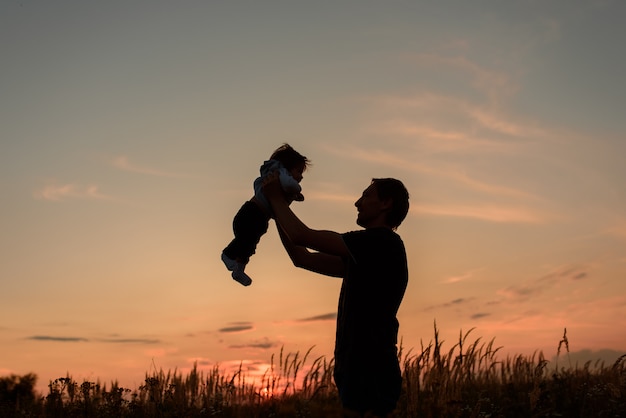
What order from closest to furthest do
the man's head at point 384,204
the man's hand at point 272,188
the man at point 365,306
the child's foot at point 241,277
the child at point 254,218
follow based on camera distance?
the man at point 365,306
the man's hand at point 272,188
the man's head at point 384,204
the child at point 254,218
the child's foot at point 241,277

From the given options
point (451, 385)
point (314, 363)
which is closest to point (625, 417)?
point (451, 385)

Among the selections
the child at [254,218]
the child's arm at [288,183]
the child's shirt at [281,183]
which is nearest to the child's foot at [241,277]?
the child at [254,218]

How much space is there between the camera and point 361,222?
4668 mm

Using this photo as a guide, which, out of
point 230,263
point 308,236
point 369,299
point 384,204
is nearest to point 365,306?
point 369,299

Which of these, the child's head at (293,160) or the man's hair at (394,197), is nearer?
the man's hair at (394,197)

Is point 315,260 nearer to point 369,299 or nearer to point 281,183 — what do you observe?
point 281,183

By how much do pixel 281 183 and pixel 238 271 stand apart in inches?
34.1

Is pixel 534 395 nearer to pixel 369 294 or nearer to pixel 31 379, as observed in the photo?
pixel 369 294

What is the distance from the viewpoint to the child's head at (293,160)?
536 cm

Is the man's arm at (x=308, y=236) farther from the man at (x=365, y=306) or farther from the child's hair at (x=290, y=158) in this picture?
the child's hair at (x=290, y=158)

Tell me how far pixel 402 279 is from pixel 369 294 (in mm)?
275

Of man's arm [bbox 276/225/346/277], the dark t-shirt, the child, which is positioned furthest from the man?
man's arm [bbox 276/225/346/277]

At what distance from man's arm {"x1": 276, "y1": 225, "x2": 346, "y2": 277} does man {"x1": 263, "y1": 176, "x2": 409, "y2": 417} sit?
0.58 meters

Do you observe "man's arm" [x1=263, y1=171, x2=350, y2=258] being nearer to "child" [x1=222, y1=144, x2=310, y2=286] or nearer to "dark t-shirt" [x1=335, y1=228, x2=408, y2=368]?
"dark t-shirt" [x1=335, y1=228, x2=408, y2=368]
